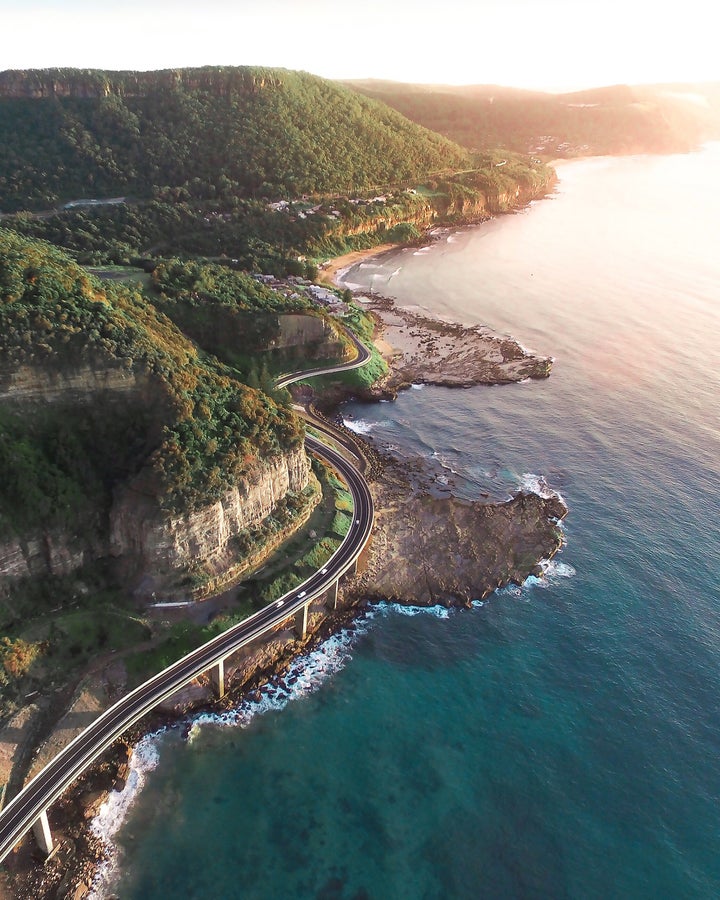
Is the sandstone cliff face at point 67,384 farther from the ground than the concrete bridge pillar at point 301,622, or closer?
farther from the ground

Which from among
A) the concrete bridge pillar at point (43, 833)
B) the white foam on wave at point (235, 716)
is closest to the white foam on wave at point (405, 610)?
the white foam on wave at point (235, 716)

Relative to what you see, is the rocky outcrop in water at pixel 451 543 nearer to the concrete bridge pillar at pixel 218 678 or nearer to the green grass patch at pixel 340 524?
the green grass patch at pixel 340 524

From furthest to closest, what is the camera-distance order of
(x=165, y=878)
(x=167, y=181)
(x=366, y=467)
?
1. (x=167, y=181)
2. (x=366, y=467)
3. (x=165, y=878)

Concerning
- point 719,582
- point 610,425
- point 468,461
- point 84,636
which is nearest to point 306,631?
point 84,636

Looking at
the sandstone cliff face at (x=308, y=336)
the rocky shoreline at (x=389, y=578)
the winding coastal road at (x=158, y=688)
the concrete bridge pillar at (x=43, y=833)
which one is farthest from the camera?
the sandstone cliff face at (x=308, y=336)

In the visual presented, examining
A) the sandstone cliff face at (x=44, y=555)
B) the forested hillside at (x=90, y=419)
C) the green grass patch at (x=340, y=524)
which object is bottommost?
the green grass patch at (x=340, y=524)

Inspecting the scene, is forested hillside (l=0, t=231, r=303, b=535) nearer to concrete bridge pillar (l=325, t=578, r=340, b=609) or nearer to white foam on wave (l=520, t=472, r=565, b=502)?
concrete bridge pillar (l=325, t=578, r=340, b=609)

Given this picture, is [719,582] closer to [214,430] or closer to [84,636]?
[214,430]
